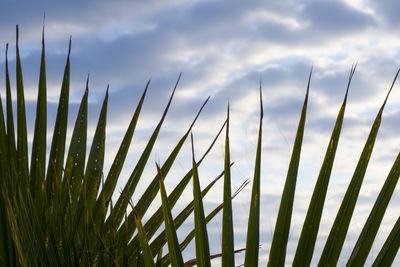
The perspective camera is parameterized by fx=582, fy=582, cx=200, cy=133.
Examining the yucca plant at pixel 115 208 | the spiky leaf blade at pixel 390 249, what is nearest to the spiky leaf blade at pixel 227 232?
the yucca plant at pixel 115 208

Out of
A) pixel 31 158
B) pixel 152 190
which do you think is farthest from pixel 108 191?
pixel 31 158

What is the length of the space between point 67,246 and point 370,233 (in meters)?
0.87

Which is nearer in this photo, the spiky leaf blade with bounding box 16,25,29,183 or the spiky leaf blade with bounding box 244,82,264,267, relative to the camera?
the spiky leaf blade with bounding box 244,82,264,267

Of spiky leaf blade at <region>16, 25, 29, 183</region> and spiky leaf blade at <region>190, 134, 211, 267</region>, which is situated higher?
spiky leaf blade at <region>16, 25, 29, 183</region>

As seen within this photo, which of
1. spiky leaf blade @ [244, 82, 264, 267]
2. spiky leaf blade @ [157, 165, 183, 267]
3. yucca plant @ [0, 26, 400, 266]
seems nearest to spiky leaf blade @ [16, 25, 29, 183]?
yucca plant @ [0, 26, 400, 266]

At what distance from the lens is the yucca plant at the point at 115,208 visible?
133cm

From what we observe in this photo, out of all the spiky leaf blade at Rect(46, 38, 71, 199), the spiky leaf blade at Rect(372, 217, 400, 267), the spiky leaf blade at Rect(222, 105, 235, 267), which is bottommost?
the spiky leaf blade at Rect(372, 217, 400, 267)

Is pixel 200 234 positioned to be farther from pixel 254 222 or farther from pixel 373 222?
pixel 373 222

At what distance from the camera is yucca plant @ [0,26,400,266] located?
1.33 m

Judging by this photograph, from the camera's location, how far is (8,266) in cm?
179

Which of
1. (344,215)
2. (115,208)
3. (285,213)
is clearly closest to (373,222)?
(344,215)

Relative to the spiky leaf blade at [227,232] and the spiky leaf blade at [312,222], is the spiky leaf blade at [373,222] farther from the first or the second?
the spiky leaf blade at [227,232]

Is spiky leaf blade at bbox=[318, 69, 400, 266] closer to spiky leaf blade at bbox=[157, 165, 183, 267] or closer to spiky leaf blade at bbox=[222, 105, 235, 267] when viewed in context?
spiky leaf blade at bbox=[222, 105, 235, 267]

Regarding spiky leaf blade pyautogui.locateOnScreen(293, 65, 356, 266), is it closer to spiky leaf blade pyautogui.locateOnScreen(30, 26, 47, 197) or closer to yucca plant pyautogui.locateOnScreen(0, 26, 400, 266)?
yucca plant pyautogui.locateOnScreen(0, 26, 400, 266)
